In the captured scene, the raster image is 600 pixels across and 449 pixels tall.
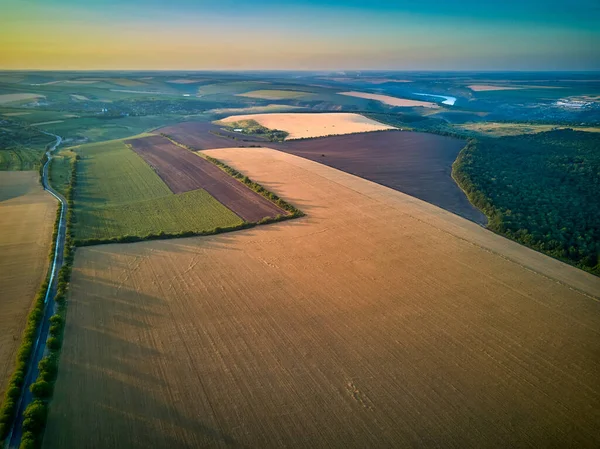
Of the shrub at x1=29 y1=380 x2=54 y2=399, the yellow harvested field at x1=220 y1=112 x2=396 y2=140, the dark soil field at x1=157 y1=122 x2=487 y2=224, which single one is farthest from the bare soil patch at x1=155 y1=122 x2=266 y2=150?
the shrub at x1=29 y1=380 x2=54 y2=399

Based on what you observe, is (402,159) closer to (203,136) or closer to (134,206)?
(134,206)

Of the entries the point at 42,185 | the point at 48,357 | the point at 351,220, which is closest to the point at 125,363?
the point at 48,357

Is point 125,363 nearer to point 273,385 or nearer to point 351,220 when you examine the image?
point 273,385

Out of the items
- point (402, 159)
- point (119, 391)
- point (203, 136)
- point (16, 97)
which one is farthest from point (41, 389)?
point (16, 97)

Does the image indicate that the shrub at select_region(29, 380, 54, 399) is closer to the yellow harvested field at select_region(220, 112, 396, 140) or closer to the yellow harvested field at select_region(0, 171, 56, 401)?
the yellow harvested field at select_region(0, 171, 56, 401)

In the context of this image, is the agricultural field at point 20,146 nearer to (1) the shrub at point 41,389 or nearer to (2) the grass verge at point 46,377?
(2) the grass verge at point 46,377

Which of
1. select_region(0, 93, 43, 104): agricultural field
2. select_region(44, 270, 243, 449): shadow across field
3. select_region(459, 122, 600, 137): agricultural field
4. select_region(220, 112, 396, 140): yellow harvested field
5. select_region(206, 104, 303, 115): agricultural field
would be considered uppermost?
select_region(0, 93, 43, 104): agricultural field

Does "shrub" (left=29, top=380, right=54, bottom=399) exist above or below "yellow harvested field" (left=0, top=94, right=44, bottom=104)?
below
